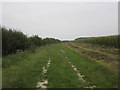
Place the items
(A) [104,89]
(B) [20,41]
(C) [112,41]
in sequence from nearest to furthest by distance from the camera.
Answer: (A) [104,89] → (B) [20,41] → (C) [112,41]

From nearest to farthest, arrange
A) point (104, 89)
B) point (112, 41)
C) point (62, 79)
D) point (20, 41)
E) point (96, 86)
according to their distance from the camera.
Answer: point (104, 89)
point (96, 86)
point (62, 79)
point (20, 41)
point (112, 41)

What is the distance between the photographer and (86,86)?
7238mm

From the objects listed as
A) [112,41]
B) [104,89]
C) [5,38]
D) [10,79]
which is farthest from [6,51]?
[112,41]

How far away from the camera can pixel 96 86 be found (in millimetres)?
7184

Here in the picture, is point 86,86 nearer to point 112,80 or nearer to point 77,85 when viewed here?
point 77,85

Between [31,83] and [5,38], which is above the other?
[5,38]

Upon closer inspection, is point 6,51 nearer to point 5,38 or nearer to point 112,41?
point 5,38

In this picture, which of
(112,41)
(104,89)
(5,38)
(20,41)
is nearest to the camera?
(104,89)

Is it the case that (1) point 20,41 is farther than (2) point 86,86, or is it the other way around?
(1) point 20,41

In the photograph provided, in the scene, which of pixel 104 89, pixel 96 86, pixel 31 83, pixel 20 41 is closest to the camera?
pixel 104 89

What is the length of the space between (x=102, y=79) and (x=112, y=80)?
53 centimetres

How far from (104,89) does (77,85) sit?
131 cm

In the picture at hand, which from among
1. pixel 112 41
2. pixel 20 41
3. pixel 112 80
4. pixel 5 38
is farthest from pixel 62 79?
pixel 112 41

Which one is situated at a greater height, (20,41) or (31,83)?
(20,41)
